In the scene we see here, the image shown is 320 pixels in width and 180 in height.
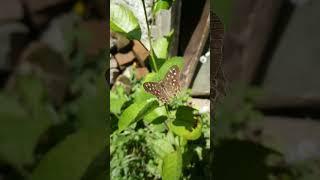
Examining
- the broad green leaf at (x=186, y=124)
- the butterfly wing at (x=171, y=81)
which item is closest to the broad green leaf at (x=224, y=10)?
the butterfly wing at (x=171, y=81)

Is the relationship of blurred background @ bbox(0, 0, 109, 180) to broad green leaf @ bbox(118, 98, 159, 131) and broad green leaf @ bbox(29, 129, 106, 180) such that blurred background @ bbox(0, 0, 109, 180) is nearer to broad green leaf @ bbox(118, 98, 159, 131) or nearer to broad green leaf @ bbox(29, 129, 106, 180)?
broad green leaf @ bbox(29, 129, 106, 180)

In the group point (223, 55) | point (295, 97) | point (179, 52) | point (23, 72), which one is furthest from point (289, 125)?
point (179, 52)

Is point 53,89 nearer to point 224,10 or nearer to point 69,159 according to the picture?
point 69,159

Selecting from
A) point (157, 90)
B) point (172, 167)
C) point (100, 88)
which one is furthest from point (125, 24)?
point (100, 88)

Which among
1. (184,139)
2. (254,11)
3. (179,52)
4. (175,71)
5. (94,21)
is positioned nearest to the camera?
(94,21)

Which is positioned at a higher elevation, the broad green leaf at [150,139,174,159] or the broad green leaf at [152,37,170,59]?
the broad green leaf at [152,37,170,59]

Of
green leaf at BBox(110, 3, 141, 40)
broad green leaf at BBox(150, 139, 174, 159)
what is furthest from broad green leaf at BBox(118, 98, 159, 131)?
broad green leaf at BBox(150, 139, 174, 159)

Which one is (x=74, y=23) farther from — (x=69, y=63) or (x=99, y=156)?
(x=99, y=156)
